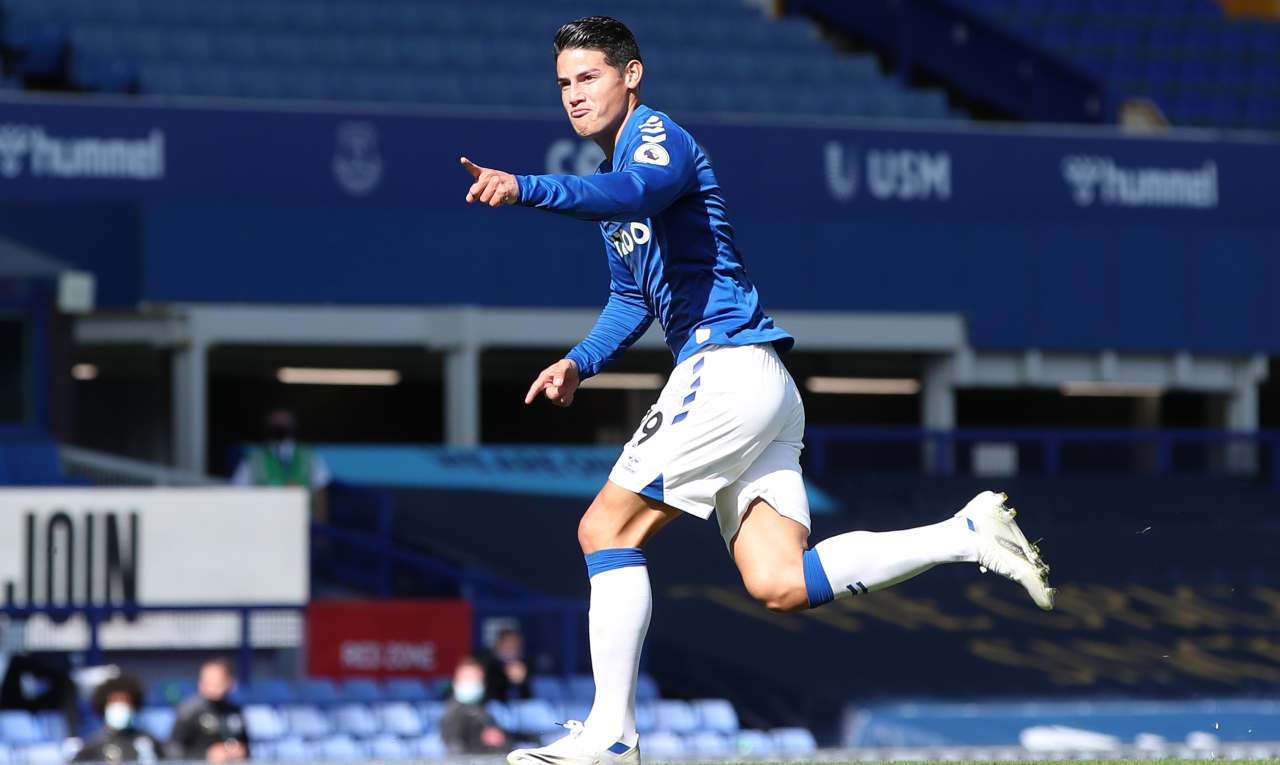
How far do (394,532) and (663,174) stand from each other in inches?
519

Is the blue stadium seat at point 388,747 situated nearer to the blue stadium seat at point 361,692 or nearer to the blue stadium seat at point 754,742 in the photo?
the blue stadium seat at point 361,692

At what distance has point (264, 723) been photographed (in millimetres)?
13336

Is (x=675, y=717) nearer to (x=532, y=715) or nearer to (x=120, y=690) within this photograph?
(x=532, y=715)

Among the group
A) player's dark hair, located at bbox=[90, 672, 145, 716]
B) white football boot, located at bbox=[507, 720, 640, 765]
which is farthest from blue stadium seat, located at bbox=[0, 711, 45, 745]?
white football boot, located at bbox=[507, 720, 640, 765]

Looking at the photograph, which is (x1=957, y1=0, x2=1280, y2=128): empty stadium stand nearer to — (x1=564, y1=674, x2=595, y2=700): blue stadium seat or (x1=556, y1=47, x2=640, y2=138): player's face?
(x1=564, y1=674, x2=595, y2=700): blue stadium seat

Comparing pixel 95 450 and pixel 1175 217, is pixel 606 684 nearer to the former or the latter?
pixel 95 450

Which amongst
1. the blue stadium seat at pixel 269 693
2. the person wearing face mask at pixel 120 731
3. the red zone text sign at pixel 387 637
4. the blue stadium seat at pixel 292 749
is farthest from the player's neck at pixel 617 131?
the red zone text sign at pixel 387 637

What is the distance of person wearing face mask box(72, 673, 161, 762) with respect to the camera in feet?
35.7

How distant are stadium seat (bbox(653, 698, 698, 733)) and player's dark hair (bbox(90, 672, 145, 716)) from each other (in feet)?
13.0

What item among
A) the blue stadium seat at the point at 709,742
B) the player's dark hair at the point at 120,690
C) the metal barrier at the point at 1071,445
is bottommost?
the blue stadium seat at the point at 709,742

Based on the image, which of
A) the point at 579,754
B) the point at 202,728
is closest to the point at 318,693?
the point at 202,728

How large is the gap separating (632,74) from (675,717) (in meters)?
9.16

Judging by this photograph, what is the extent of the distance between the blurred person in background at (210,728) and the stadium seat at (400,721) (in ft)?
8.01

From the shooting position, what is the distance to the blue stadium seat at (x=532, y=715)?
1369 centimetres
